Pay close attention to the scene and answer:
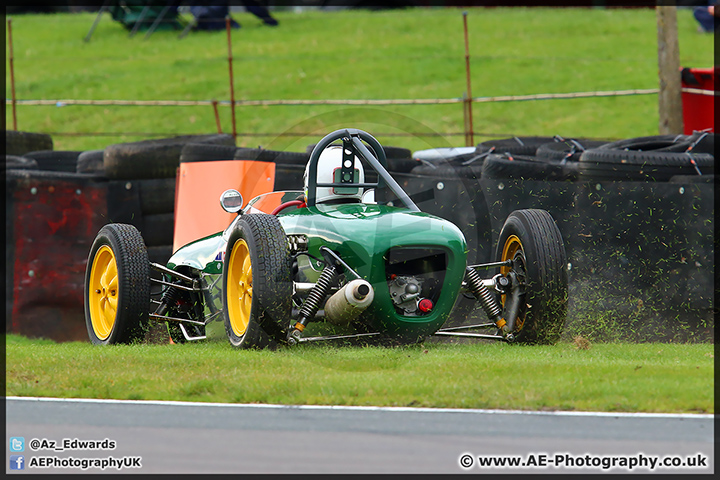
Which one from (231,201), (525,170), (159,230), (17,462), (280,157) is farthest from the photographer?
(159,230)

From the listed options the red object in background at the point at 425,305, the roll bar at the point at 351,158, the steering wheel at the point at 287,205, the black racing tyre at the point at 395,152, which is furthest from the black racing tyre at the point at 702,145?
the red object in background at the point at 425,305

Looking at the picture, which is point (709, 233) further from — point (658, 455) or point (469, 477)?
point (469, 477)

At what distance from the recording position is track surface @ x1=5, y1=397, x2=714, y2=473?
4.64 metres

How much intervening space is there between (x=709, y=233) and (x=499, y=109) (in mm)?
21004

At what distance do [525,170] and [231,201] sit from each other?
11.0ft

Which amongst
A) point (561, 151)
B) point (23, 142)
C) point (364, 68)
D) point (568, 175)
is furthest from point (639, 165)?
point (364, 68)

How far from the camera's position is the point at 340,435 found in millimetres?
5145

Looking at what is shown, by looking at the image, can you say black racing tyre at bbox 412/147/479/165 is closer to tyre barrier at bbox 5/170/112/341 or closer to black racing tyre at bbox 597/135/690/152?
black racing tyre at bbox 597/135/690/152

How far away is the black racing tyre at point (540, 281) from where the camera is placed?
→ 7711mm

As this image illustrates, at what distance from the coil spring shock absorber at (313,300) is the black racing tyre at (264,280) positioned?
107 mm

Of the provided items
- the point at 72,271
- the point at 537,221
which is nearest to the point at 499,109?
the point at 72,271

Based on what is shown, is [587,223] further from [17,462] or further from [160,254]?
[17,462]

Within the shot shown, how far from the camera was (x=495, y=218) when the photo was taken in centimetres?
995
